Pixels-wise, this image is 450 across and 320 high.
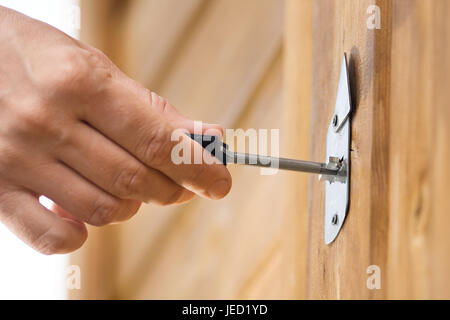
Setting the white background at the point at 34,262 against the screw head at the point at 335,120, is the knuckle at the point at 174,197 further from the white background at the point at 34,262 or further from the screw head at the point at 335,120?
the white background at the point at 34,262

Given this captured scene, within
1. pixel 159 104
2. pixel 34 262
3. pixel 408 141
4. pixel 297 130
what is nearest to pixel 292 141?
pixel 297 130

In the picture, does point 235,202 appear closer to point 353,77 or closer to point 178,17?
point 178,17

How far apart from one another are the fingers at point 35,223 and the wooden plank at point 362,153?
169 millimetres

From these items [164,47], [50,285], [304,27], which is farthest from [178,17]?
[50,285]

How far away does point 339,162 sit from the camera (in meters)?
0.32

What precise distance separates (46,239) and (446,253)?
0.28 m

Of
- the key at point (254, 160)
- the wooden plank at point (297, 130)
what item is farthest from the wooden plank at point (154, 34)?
the key at point (254, 160)

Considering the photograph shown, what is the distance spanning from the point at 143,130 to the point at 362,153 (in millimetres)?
126

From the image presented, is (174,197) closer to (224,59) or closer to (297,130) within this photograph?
(297,130)

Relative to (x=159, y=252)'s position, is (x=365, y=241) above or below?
below

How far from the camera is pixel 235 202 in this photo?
2.37ft

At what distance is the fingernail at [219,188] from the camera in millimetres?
298
